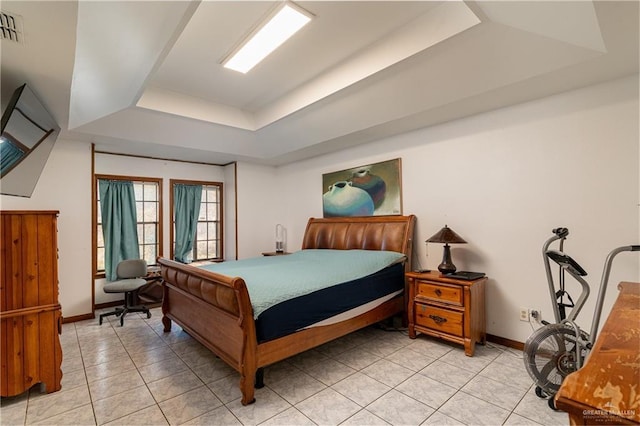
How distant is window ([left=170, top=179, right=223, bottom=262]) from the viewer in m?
5.89

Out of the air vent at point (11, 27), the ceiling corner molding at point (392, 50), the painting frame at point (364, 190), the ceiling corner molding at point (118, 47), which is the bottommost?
the painting frame at point (364, 190)

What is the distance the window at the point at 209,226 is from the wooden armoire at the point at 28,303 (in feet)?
10.8

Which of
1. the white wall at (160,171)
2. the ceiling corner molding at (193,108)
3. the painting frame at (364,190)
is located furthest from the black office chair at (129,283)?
the painting frame at (364,190)

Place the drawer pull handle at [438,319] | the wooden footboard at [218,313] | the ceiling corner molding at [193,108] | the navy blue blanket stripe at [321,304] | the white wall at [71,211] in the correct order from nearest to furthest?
the wooden footboard at [218,313]
the navy blue blanket stripe at [321,304]
the drawer pull handle at [438,319]
the ceiling corner molding at [193,108]
the white wall at [71,211]

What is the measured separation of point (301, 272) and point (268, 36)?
2.25 m

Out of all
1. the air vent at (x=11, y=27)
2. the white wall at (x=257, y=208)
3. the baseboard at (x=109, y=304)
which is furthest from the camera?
the white wall at (x=257, y=208)

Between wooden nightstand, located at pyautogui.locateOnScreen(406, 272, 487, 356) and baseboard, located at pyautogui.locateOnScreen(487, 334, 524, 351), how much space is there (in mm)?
137

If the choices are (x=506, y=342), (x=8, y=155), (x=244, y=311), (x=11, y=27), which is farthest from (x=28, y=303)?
(x=506, y=342)

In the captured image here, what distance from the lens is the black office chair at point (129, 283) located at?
409 centimetres

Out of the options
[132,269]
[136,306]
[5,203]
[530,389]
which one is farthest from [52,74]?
[530,389]

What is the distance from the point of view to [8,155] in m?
2.23

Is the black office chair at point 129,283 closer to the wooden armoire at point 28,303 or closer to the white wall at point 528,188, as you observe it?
the wooden armoire at point 28,303

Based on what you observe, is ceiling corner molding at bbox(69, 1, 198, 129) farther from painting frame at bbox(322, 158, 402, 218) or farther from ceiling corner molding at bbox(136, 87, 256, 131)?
painting frame at bbox(322, 158, 402, 218)

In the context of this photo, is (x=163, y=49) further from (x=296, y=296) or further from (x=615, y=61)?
(x=615, y=61)
